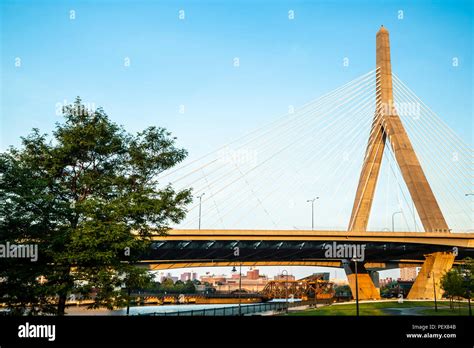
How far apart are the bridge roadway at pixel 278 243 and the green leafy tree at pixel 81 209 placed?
2490cm

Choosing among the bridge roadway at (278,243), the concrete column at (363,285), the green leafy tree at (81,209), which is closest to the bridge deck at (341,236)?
the bridge roadway at (278,243)

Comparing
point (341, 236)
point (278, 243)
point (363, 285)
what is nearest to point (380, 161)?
point (341, 236)

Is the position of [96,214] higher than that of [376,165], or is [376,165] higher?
[376,165]

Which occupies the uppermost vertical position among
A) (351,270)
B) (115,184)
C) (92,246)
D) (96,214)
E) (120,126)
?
(120,126)

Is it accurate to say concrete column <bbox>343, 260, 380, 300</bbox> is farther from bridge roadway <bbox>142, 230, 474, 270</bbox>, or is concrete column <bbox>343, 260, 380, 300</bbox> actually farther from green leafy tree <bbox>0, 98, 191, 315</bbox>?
green leafy tree <bbox>0, 98, 191, 315</bbox>

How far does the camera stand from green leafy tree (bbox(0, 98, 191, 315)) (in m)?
20.3

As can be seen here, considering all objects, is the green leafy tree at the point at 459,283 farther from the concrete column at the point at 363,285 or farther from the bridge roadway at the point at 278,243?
the concrete column at the point at 363,285

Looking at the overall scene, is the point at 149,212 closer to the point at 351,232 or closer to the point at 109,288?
the point at 109,288

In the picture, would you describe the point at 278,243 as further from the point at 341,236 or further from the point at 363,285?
the point at 363,285

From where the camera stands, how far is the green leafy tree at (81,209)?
2028 cm

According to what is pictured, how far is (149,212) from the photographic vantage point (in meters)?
22.5

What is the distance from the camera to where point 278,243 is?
6128cm
